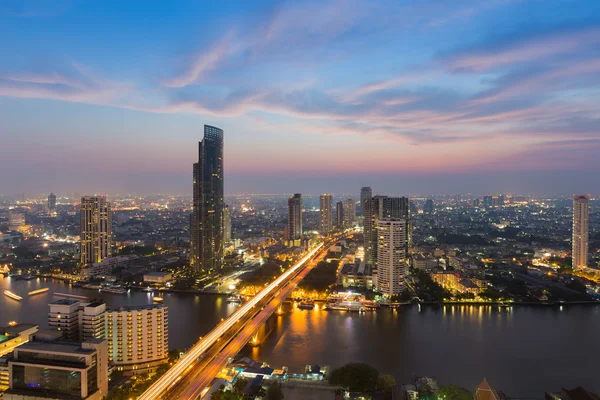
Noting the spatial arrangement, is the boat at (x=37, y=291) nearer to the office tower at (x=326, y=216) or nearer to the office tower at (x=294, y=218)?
the office tower at (x=294, y=218)

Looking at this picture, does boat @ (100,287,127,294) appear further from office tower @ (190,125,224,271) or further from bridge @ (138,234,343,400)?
bridge @ (138,234,343,400)

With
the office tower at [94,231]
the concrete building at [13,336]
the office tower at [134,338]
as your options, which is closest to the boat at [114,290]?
the office tower at [94,231]

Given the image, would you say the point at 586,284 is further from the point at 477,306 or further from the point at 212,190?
the point at 212,190

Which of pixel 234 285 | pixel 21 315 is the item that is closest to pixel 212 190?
pixel 234 285

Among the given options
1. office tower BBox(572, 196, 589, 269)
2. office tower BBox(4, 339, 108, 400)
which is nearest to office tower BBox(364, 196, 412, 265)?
office tower BBox(572, 196, 589, 269)

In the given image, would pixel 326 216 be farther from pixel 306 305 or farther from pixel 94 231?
pixel 306 305
